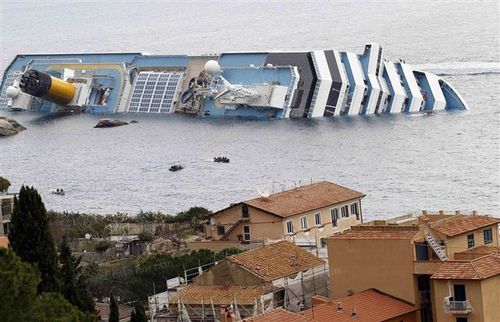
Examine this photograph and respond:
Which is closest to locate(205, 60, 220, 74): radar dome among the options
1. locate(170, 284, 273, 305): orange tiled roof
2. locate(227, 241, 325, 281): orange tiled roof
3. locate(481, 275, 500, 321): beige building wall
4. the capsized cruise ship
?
the capsized cruise ship

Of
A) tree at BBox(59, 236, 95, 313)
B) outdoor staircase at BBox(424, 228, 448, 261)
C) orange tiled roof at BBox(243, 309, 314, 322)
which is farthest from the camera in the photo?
outdoor staircase at BBox(424, 228, 448, 261)

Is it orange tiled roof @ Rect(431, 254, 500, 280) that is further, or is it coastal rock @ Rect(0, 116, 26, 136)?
coastal rock @ Rect(0, 116, 26, 136)

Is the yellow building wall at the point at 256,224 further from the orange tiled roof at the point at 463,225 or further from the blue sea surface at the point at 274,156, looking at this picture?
the blue sea surface at the point at 274,156

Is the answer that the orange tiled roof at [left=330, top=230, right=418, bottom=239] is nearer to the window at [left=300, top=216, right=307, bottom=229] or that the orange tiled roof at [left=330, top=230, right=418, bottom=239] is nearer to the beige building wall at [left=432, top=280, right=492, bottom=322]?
the beige building wall at [left=432, top=280, right=492, bottom=322]

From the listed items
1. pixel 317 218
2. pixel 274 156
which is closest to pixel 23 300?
pixel 317 218

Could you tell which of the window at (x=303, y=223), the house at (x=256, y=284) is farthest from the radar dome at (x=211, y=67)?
the house at (x=256, y=284)

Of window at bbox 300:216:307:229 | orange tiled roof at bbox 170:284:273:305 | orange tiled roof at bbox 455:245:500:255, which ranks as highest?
window at bbox 300:216:307:229

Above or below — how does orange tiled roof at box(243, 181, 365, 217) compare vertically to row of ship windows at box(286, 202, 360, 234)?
above
